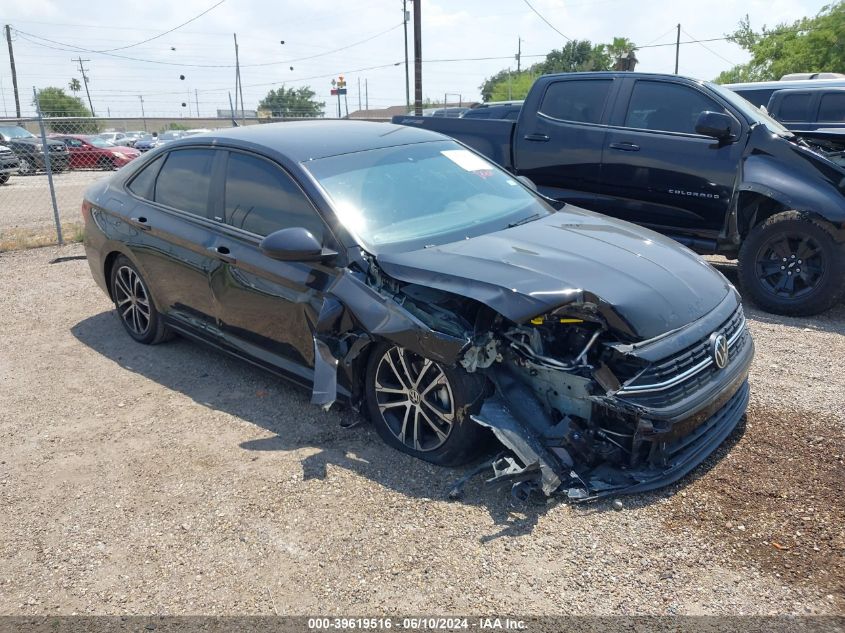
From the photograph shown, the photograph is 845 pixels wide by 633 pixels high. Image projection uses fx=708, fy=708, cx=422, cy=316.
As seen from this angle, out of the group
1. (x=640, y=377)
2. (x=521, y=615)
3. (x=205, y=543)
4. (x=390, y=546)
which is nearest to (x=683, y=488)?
(x=640, y=377)

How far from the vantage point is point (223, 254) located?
4527mm

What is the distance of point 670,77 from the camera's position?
22.5 feet

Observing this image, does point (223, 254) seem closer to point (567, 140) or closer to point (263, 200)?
point (263, 200)

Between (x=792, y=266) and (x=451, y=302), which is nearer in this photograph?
(x=451, y=302)

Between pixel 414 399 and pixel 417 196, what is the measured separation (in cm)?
135

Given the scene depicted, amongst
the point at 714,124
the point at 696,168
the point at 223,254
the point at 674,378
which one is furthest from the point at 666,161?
the point at 223,254

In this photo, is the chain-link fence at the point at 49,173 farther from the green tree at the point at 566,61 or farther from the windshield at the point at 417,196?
the green tree at the point at 566,61

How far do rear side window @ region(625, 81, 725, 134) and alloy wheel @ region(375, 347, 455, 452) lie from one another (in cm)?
445

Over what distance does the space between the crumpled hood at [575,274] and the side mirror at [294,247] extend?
0.35 meters

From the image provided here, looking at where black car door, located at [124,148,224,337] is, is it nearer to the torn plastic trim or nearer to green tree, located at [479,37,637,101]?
the torn plastic trim

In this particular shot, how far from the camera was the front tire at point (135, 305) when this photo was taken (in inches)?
219

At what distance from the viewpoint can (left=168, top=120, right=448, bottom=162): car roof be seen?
4480 millimetres

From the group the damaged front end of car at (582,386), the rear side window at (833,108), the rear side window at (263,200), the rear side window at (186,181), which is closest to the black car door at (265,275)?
the rear side window at (263,200)

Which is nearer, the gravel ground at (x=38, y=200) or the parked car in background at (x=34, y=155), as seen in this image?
the gravel ground at (x=38, y=200)
